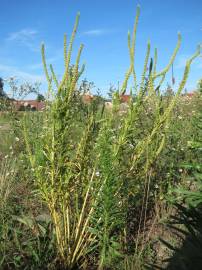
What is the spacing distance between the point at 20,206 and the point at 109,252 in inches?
60.2

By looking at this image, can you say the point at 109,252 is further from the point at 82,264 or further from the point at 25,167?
the point at 25,167

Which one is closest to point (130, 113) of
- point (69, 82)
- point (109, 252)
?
point (69, 82)

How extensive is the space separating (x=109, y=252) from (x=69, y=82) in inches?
55.9

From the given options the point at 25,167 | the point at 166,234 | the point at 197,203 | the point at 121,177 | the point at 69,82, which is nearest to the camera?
the point at 197,203

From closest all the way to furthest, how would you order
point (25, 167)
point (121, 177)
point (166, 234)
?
point (121, 177)
point (166, 234)
point (25, 167)

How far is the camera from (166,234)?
148 inches

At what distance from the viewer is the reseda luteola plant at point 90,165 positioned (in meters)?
2.87

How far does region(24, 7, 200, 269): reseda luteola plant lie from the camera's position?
2869 millimetres

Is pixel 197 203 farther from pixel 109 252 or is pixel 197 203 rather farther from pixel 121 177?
pixel 109 252

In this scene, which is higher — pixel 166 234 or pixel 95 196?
pixel 95 196

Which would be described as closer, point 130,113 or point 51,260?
point 130,113

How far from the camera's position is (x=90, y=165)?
128 inches

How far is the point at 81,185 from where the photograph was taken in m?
3.16

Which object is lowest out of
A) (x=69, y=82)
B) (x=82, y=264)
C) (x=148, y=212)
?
(x=82, y=264)
